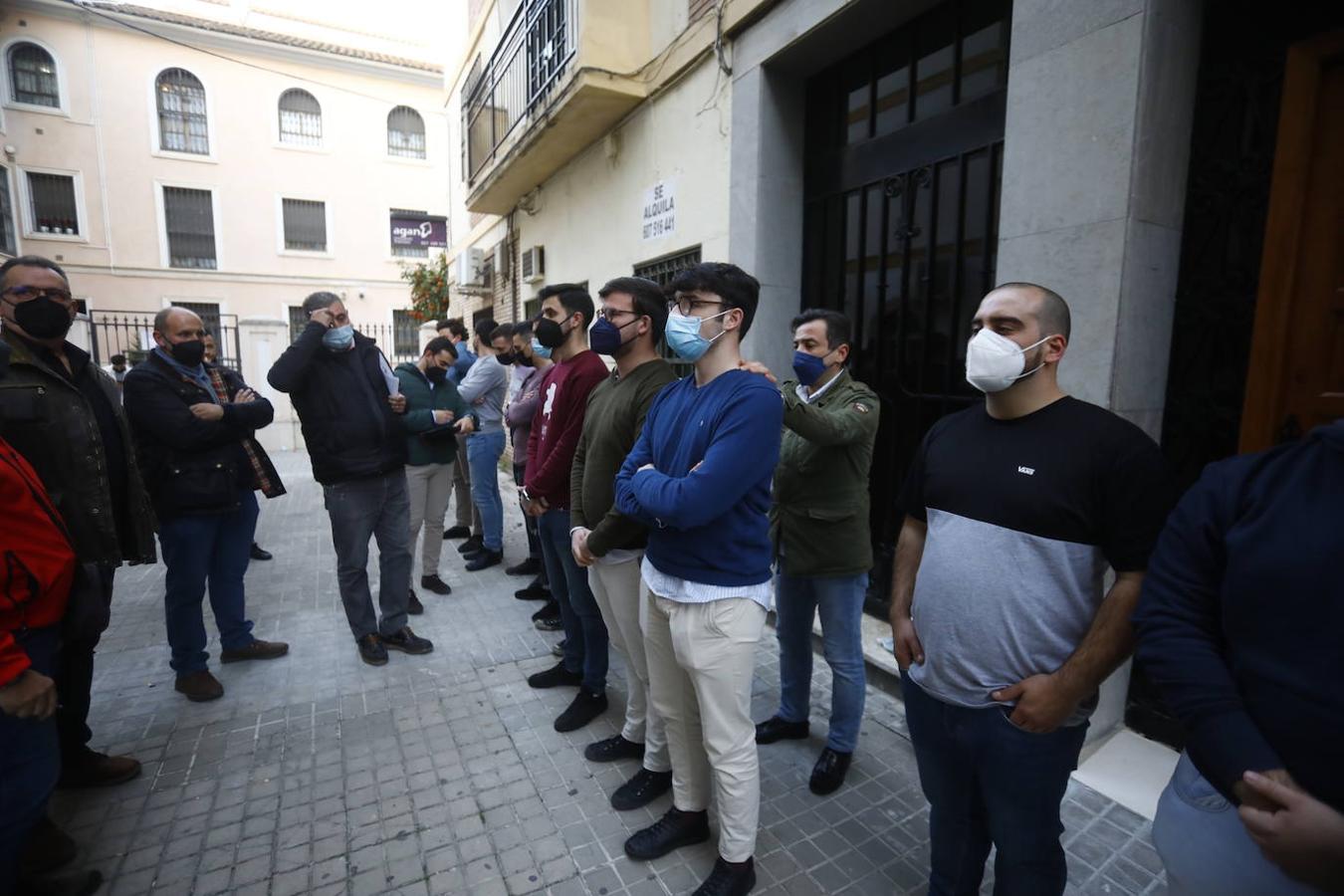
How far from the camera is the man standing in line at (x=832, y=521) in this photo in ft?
9.53

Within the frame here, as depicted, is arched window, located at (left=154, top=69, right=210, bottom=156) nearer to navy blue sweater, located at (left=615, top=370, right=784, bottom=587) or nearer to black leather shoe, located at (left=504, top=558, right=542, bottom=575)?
black leather shoe, located at (left=504, top=558, right=542, bottom=575)

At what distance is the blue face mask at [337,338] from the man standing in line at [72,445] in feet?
3.37

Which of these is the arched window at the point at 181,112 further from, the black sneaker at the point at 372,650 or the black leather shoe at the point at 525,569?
the black sneaker at the point at 372,650

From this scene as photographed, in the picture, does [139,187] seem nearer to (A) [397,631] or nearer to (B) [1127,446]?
(A) [397,631]

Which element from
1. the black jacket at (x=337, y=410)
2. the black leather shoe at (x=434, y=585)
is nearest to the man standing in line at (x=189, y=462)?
the black jacket at (x=337, y=410)

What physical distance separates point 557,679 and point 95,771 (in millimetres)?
2087

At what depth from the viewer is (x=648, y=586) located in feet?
7.98

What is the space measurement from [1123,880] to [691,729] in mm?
1622

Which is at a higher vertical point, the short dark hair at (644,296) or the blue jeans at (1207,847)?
the short dark hair at (644,296)

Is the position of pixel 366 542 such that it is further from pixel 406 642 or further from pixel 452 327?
pixel 452 327

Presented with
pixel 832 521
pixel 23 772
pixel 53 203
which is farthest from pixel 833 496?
pixel 53 203

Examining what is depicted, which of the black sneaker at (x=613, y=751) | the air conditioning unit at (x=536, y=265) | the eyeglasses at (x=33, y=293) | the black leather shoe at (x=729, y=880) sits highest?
the air conditioning unit at (x=536, y=265)

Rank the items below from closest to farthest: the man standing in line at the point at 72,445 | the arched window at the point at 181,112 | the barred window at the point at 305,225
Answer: the man standing in line at the point at 72,445, the arched window at the point at 181,112, the barred window at the point at 305,225

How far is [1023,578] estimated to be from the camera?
1740 mm
